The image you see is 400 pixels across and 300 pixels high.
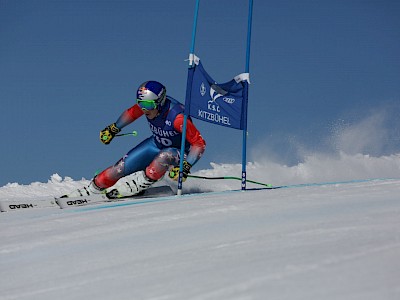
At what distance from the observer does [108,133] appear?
7.23 m

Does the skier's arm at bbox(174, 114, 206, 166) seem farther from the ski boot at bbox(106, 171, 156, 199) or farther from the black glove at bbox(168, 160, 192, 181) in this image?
the ski boot at bbox(106, 171, 156, 199)

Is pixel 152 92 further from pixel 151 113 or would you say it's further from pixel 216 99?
pixel 216 99

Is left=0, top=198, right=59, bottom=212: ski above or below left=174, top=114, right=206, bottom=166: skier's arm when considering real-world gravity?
below

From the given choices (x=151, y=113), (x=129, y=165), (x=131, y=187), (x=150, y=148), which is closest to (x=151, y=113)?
(x=151, y=113)

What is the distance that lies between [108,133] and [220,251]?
4559 mm

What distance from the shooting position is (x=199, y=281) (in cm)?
241

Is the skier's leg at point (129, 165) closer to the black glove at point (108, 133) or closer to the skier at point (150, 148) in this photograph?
the skier at point (150, 148)

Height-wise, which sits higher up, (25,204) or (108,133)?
(108,133)

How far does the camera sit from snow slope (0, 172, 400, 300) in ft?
7.41

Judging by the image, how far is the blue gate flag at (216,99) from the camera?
21.4ft

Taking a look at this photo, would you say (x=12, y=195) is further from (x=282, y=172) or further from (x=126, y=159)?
(x=282, y=172)

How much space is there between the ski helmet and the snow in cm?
177

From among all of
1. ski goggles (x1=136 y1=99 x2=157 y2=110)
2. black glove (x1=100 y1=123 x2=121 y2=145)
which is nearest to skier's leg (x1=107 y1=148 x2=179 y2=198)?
ski goggles (x1=136 y1=99 x2=157 y2=110)

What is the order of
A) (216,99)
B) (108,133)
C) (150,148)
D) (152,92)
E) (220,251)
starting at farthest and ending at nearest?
(108,133)
(150,148)
(216,99)
(152,92)
(220,251)
